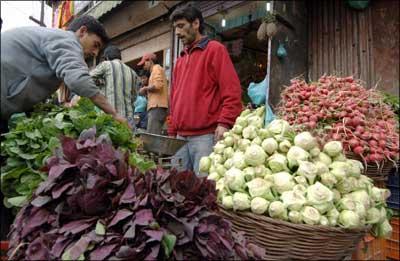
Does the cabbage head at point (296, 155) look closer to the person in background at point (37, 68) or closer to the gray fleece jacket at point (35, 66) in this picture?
the person in background at point (37, 68)

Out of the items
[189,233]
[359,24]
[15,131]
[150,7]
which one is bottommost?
[189,233]

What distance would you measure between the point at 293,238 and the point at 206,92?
1861 millimetres

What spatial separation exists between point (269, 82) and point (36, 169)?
3589mm

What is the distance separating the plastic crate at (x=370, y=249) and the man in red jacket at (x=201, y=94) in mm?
1417

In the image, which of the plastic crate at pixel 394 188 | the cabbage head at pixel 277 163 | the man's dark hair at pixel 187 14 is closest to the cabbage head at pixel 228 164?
the cabbage head at pixel 277 163

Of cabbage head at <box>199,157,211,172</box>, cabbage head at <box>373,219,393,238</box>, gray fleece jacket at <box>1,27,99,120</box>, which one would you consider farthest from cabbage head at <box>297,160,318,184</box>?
gray fleece jacket at <box>1,27,99,120</box>

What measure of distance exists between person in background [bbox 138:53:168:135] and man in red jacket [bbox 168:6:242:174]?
2.11m

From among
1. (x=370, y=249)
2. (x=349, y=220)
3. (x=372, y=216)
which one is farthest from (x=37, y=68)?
(x=370, y=249)

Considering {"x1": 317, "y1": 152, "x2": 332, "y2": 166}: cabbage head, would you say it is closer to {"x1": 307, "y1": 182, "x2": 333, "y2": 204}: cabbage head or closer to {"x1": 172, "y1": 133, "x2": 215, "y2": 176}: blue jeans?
{"x1": 307, "y1": 182, "x2": 333, "y2": 204}: cabbage head

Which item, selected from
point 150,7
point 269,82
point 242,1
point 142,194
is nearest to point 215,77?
point 269,82

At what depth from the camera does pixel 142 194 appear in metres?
1.21

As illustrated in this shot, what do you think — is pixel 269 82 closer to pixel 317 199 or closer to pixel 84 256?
pixel 317 199

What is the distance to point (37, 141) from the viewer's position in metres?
1.73

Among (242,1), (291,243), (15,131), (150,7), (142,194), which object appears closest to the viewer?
(142,194)
